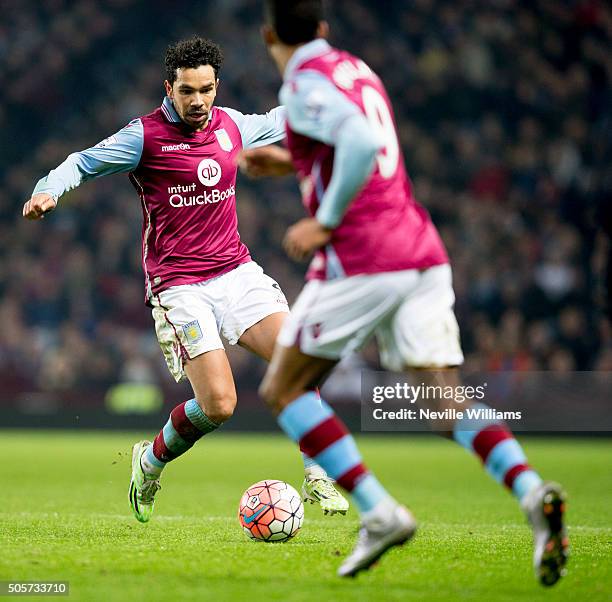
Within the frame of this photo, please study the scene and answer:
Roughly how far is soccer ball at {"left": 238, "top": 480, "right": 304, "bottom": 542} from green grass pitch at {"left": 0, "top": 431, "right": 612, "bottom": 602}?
9 centimetres

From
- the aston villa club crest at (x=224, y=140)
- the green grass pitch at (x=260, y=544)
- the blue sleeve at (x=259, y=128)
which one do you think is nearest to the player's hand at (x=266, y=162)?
the green grass pitch at (x=260, y=544)

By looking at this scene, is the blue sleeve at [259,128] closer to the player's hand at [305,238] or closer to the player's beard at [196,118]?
the player's beard at [196,118]

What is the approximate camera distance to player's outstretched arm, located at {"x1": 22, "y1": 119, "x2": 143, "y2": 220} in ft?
19.1

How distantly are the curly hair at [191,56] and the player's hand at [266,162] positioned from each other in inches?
70.5

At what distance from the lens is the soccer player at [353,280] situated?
166 inches

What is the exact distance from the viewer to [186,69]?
21.1 feet

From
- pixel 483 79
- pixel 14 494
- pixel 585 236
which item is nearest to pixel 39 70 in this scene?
pixel 483 79

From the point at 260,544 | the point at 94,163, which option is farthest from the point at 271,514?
the point at 94,163

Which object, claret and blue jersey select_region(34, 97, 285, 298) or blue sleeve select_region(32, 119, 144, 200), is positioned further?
claret and blue jersey select_region(34, 97, 285, 298)

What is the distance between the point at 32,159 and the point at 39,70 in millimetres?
1766

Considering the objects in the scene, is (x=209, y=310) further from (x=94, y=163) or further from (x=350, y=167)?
(x=350, y=167)

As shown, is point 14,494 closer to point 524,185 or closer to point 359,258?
point 359,258

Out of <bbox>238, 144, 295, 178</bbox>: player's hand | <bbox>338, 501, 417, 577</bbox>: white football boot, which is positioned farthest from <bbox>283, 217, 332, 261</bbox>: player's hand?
<bbox>338, 501, 417, 577</bbox>: white football boot

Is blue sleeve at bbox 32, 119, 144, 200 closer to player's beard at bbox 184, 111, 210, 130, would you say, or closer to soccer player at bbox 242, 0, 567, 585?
player's beard at bbox 184, 111, 210, 130
